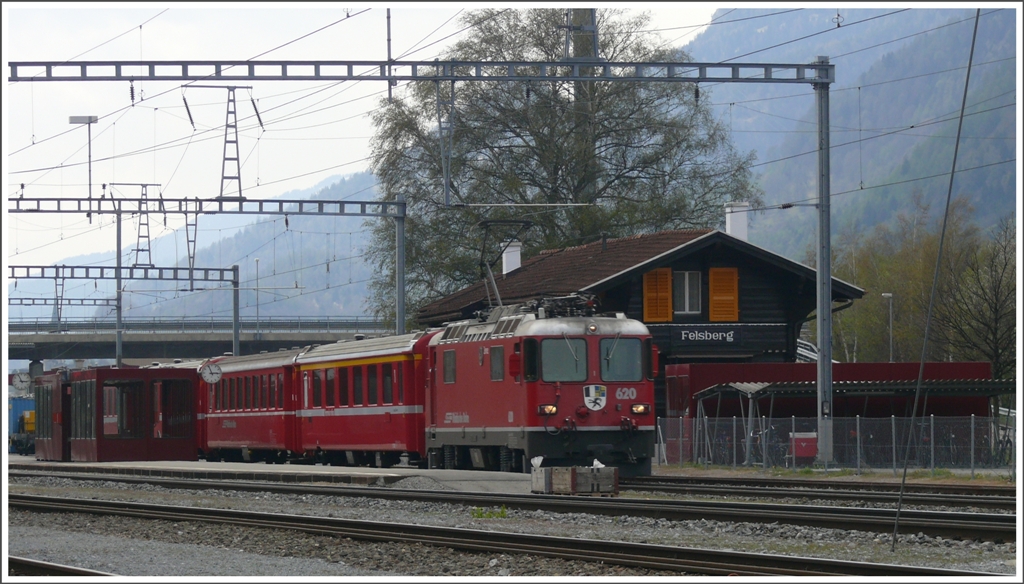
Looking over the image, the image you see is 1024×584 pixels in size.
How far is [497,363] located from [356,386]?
6.39 m

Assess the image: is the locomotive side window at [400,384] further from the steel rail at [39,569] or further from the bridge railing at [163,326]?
→ the bridge railing at [163,326]

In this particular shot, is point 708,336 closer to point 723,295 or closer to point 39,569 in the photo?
point 723,295

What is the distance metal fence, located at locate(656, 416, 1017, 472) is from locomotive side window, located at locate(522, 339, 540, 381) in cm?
754

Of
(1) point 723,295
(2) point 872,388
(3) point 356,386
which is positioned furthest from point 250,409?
(2) point 872,388

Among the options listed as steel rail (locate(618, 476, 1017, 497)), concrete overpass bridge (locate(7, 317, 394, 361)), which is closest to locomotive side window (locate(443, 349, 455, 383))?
steel rail (locate(618, 476, 1017, 497))

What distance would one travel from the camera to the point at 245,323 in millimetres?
114250

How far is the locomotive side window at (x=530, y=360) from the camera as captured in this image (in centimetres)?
2272

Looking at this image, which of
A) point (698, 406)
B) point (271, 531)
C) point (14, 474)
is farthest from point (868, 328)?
point (271, 531)

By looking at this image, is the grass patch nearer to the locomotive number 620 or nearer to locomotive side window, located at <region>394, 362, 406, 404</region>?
the locomotive number 620

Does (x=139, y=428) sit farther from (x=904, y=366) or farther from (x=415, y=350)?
(x=904, y=366)

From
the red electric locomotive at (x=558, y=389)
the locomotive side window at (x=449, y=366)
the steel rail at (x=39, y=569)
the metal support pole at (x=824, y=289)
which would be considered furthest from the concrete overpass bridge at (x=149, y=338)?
the steel rail at (x=39, y=569)

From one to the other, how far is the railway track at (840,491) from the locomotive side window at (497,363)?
2680mm

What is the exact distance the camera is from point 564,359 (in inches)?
909

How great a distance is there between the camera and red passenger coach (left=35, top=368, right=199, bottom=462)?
111ft
